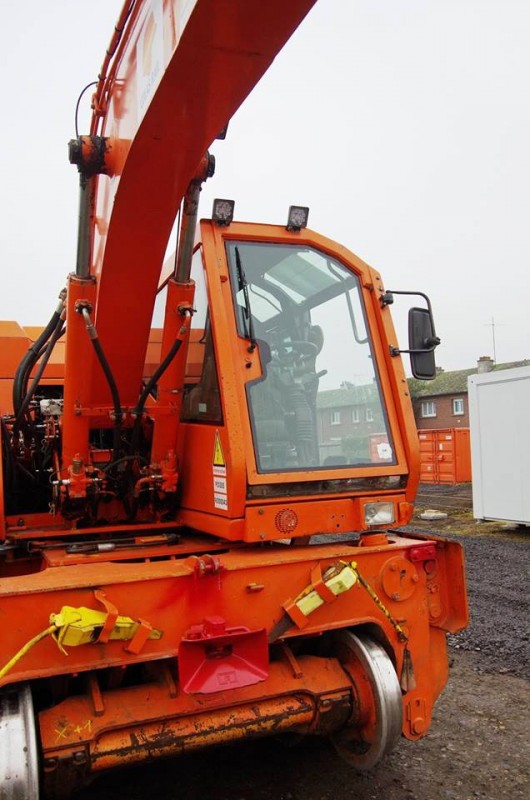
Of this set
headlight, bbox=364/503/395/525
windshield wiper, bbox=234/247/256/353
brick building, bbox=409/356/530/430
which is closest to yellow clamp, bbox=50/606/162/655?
headlight, bbox=364/503/395/525

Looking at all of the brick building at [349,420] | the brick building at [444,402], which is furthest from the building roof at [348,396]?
the brick building at [444,402]

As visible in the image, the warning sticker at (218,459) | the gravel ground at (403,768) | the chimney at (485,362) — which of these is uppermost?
the chimney at (485,362)

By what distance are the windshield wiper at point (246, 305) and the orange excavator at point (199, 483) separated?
1cm

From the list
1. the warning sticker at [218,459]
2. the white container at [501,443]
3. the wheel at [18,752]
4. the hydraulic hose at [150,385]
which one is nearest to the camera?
the wheel at [18,752]

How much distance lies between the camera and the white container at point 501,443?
10.7 meters

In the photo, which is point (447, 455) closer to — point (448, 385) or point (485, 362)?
point (485, 362)

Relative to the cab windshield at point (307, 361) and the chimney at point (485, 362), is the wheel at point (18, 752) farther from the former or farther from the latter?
the chimney at point (485, 362)

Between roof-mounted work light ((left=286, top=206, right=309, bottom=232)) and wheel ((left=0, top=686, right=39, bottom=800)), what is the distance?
2.51 metres

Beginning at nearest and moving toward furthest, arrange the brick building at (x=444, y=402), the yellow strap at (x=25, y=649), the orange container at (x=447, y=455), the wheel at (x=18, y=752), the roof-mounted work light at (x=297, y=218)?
the wheel at (x=18, y=752)
the yellow strap at (x=25, y=649)
the roof-mounted work light at (x=297, y=218)
the orange container at (x=447, y=455)
the brick building at (x=444, y=402)

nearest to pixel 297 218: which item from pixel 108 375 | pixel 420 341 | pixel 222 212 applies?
pixel 222 212

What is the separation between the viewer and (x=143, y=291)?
3219mm

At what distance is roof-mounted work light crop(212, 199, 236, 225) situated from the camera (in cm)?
338

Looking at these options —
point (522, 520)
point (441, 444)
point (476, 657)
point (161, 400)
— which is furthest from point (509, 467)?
point (441, 444)

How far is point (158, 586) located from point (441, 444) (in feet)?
67.2
